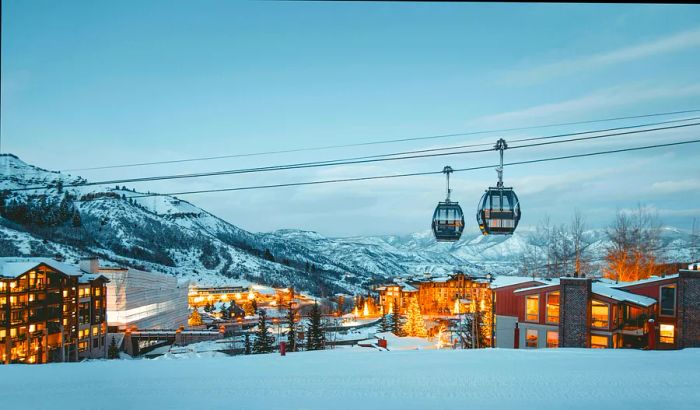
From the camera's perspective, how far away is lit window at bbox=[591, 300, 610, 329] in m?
19.3

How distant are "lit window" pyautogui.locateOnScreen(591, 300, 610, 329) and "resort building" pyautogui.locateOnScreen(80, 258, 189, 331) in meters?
39.1

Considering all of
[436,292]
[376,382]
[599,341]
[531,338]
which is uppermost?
[376,382]

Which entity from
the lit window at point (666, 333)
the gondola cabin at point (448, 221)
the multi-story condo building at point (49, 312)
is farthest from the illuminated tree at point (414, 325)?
the gondola cabin at point (448, 221)

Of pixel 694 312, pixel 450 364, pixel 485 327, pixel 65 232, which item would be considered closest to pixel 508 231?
pixel 450 364

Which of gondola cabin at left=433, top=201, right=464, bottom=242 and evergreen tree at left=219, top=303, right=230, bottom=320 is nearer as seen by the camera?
gondola cabin at left=433, top=201, right=464, bottom=242

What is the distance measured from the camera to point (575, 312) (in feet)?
63.2

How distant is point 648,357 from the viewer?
9586 mm

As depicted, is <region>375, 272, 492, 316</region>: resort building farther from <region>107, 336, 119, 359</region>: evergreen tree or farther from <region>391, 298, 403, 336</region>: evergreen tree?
<region>107, 336, 119, 359</region>: evergreen tree

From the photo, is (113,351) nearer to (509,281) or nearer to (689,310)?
(509,281)

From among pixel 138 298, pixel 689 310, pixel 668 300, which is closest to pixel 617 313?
pixel 668 300

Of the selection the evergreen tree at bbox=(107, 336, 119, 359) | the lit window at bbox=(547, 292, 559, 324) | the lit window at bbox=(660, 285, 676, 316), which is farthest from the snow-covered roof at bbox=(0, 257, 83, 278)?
the lit window at bbox=(660, 285, 676, 316)

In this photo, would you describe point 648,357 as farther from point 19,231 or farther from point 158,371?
point 19,231

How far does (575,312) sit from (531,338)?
270cm

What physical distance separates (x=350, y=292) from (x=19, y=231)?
8034 cm
